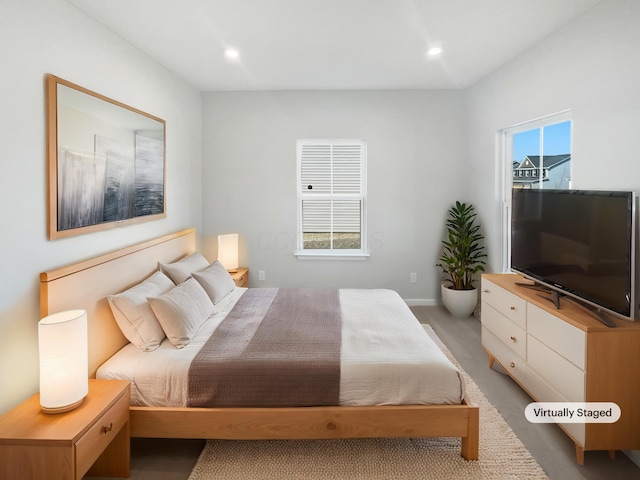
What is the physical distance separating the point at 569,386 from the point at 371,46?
9.03 ft

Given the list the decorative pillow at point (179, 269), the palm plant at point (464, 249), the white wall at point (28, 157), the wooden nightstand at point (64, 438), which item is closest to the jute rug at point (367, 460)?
the wooden nightstand at point (64, 438)

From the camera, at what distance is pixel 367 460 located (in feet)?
7.04

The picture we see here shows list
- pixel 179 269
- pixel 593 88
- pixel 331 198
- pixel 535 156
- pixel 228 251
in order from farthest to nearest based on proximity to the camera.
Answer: pixel 331 198 → pixel 228 251 → pixel 535 156 → pixel 179 269 → pixel 593 88

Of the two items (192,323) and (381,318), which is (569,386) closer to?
(381,318)

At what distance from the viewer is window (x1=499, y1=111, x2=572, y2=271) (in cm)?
306

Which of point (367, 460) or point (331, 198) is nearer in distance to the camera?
point (367, 460)

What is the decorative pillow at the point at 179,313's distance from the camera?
2455 millimetres

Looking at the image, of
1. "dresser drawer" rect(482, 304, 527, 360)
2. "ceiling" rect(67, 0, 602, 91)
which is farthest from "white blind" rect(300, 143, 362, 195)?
"dresser drawer" rect(482, 304, 527, 360)

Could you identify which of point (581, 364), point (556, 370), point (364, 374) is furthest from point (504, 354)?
point (364, 374)

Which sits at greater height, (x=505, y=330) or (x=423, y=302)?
(x=505, y=330)

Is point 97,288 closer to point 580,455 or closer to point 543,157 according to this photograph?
point 580,455

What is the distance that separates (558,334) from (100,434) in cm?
240

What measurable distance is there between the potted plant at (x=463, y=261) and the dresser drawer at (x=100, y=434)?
346 cm

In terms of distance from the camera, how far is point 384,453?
220cm
